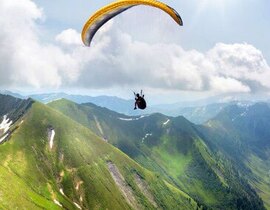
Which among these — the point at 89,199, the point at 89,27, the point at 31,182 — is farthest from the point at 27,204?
the point at 89,27

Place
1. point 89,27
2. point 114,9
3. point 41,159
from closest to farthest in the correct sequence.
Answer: point 114,9, point 89,27, point 41,159

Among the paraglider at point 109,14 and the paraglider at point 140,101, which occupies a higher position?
the paraglider at point 109,14

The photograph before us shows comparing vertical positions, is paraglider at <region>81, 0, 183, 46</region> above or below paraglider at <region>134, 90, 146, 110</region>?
above

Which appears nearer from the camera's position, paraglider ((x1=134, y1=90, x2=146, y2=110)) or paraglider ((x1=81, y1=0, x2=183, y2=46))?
paraglider ((x1=81, y1=0, x2=183, y2=46))

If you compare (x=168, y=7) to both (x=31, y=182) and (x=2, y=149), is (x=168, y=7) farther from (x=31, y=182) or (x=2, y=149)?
(x=2, y=149)

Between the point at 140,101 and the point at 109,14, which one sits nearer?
the point at 109,14

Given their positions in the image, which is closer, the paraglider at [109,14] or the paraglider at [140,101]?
the paraglider at [109,14]

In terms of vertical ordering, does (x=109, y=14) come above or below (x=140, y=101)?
above

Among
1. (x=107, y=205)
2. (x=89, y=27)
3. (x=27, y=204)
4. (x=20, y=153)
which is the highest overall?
(x=89, y=27)
